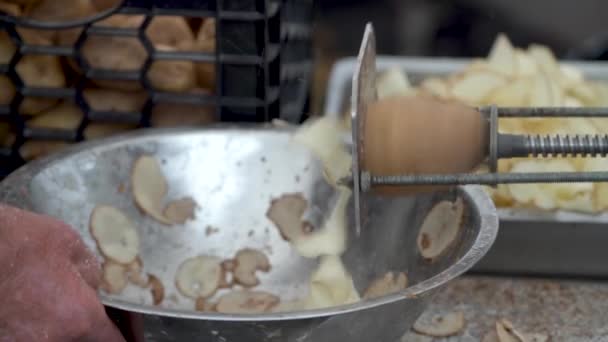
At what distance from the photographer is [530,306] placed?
981mm

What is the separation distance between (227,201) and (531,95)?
0.37 m

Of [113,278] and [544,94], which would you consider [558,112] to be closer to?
[544,94]

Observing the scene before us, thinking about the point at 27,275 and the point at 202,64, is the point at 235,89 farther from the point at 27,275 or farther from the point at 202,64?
the point at 27,275

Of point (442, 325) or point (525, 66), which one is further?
point (525, 66)

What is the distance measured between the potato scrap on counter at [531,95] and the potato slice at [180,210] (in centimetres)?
26

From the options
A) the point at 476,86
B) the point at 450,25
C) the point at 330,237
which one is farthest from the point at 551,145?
the point at 450,25

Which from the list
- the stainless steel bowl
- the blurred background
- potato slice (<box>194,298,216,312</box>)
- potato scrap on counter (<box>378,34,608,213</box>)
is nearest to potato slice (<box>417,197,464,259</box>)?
the stainless steel bowl

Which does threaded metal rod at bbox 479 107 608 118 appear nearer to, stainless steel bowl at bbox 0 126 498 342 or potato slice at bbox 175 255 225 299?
stainless steel bowl at bbox 0 126 498 342

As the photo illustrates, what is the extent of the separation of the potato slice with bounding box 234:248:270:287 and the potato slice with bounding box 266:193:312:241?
0.03 metres

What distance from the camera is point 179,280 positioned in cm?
100

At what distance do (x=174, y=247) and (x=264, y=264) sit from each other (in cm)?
10

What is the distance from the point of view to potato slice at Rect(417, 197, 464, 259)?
0.88m

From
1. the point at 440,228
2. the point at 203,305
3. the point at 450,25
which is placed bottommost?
the point at 450,25

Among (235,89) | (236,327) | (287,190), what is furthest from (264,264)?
(236,327)
